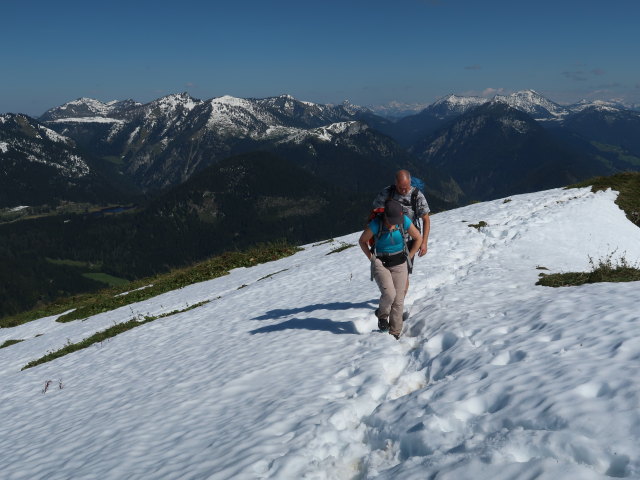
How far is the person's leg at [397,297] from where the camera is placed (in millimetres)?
10555

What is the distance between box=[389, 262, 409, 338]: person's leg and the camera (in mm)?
10555

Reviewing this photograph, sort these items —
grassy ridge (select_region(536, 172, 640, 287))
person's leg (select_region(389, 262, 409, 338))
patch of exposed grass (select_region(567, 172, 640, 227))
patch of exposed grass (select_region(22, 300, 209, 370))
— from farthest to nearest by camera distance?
patch of exposed grass (select_region(567, 172, 640, 227)), patch of exposed grass (select_region(22, 300, 209, 370)), grassy ridge (select_region(536, 172, 640, 287)), person's leg (select_region(389, 262, 409, 338))

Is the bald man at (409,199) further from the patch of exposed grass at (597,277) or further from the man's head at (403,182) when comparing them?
the patch of exposed grass at (597,277)

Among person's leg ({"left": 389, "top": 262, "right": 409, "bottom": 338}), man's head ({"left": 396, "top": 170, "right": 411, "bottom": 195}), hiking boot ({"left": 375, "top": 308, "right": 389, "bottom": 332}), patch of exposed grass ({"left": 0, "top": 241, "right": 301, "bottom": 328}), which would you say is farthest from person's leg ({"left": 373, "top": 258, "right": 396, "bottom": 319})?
patch of exposed grass ({"left": 0, "top": 241, "right": 301, "bottom": 328})

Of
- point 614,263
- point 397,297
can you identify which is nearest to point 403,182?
point 397,297

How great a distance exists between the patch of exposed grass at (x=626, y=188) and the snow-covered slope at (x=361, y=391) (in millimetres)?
10228

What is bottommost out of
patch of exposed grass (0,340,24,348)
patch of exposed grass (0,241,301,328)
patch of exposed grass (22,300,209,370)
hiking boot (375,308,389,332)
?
hiking boot (375,308,389,332)

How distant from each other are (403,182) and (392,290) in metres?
2.94

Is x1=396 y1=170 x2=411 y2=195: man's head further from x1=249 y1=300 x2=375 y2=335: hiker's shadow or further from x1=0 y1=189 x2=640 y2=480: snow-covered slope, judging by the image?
x1=249 y1=300 x2=375 y2=335: hiker's shadow

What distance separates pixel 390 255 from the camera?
10.4 metres

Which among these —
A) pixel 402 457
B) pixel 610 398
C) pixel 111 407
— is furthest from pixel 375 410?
pixel 111 407

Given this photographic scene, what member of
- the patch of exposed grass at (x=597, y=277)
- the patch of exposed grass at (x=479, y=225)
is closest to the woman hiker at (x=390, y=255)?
the patch of exposed grass at (x=597, y=277)

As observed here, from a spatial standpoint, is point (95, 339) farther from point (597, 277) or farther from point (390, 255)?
point (597, 277)

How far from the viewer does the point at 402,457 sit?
18.9 feet
